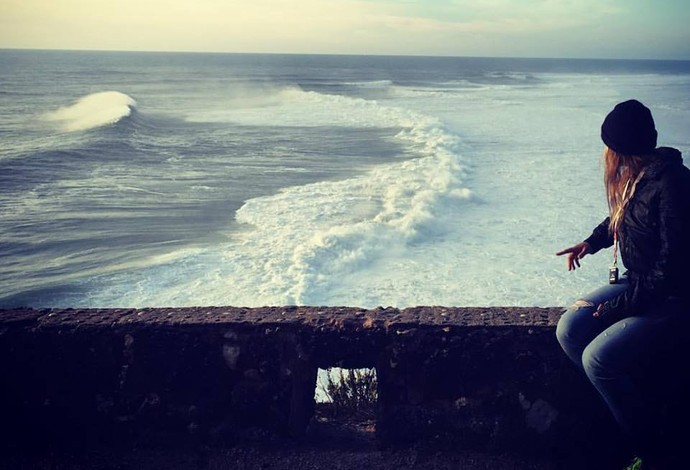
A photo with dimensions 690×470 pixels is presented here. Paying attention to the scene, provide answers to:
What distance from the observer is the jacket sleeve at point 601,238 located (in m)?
3.10

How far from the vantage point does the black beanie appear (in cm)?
271

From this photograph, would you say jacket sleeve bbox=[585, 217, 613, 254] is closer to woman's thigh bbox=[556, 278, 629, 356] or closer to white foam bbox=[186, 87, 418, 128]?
woman's thigh bbox=[556, 278, 629, 356]

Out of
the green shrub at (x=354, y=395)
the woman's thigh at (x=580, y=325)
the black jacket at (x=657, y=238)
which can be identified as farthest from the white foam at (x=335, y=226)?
the black jacket at (x=657, y=238)

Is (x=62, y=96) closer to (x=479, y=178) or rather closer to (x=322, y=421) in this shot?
(x=479, y=178)

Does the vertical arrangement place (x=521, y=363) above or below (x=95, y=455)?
above

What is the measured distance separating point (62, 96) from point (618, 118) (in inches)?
1917

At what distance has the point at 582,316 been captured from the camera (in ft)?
9.26

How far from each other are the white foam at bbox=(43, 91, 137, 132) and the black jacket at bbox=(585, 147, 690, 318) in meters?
28.0

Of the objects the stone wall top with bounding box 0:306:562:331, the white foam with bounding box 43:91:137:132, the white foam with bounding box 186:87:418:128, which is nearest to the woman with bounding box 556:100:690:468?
the stone wall top with bounding box 0:306:562:331

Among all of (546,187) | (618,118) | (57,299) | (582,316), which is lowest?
(57,299)

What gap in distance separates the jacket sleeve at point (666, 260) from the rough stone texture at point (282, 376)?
19.3 inches

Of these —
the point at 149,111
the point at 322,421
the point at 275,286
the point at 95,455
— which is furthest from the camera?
the point at 149,111

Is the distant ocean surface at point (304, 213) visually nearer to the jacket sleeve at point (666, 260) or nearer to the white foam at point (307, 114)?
the white foam at point (307, 114)

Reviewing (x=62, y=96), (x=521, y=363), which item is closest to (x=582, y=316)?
(x=521, y=363)
